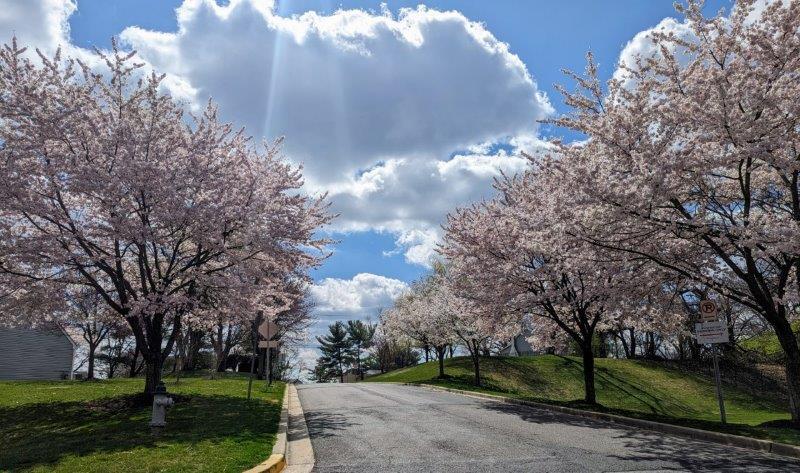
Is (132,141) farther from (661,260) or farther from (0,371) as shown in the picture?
(0,371)

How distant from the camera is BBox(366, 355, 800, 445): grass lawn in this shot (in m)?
32.4

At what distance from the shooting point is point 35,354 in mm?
38031

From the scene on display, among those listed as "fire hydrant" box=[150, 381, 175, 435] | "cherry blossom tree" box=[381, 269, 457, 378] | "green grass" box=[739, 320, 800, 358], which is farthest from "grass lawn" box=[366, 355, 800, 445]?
"fire hydrant" box=[150, 381, 175, 435]

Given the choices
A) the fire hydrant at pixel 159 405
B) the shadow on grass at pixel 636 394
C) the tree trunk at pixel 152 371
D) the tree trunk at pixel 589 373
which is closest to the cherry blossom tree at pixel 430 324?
the shadow on grass at pixel 636 394

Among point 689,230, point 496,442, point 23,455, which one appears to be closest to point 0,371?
point 23,455

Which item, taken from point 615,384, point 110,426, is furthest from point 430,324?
point 110,426

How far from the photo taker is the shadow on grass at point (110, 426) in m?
8.95

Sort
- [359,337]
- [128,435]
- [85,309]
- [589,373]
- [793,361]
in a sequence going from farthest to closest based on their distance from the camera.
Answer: [359,337] < [85,309] < [589,373] < [793,361] < [128,435]

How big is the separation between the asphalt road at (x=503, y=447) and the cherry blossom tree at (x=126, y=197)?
5467 millimetres

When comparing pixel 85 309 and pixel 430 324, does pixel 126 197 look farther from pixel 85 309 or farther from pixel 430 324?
pixel 430 324

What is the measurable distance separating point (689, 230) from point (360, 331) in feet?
231

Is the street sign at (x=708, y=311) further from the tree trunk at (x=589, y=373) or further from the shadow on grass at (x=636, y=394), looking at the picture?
the shadow on grass at (x=636, y=394)

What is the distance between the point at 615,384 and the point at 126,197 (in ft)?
→ 109

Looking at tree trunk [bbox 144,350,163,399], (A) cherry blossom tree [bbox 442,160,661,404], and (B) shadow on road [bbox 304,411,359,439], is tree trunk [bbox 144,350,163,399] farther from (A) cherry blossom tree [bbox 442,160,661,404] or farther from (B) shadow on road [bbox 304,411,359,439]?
(A) cherry blossom tree [bbox 442,160,661,404]
